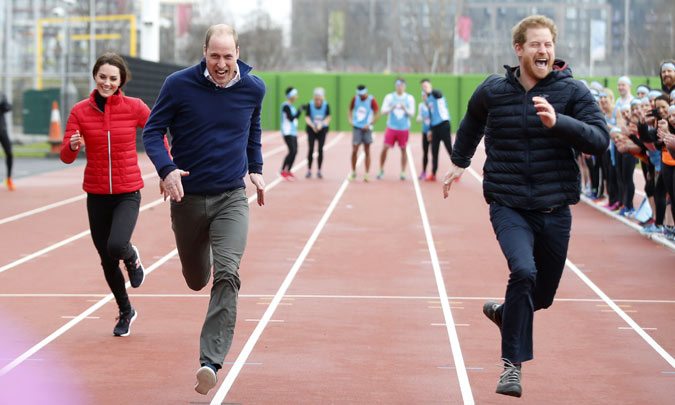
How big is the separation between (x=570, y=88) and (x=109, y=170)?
3425mm

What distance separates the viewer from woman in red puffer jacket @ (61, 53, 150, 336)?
772cm

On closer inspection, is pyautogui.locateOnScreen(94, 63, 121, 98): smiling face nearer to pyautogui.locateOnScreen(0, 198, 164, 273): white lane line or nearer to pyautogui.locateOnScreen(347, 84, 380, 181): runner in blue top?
pyautogui.locateOnScreen(0, 198, 164, 273): white lane line

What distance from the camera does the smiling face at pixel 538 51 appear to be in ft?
19.1

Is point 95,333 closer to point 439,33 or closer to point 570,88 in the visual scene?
point 570,88

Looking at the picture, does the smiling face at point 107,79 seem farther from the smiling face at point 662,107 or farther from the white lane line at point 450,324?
the smiling face at point 662,107

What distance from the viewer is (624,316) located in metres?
8.84

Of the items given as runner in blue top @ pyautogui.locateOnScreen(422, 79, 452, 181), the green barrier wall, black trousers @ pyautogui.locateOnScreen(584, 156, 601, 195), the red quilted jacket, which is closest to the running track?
the red quilted jacket

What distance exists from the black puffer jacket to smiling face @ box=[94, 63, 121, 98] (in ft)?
9.92

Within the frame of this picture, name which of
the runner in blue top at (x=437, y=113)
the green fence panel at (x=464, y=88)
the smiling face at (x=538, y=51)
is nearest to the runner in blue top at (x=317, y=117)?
the runner in blue top at (x=437, y=113)

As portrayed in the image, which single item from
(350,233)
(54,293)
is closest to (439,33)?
(350,233)

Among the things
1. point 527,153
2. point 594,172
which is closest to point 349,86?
point 594,172

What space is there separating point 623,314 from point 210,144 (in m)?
4.27

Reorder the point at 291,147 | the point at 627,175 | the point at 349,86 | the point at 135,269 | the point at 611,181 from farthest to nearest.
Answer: the point at 349,86 → the point at 291,147 → the point at 611,181 → the point at 627,175 → the point at 135,269

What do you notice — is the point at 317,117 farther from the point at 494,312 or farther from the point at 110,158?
the point at 494,312
